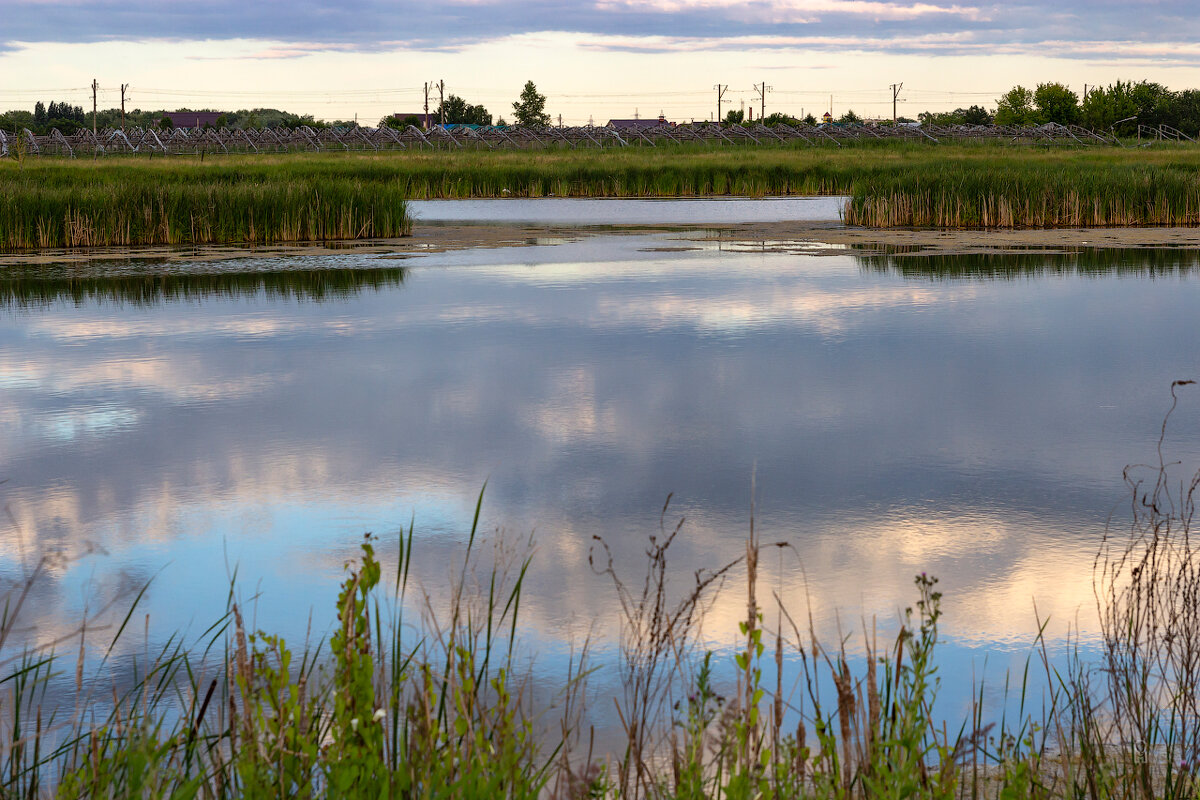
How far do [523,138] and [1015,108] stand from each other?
60.6 meters

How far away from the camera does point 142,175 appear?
3172 centimetres

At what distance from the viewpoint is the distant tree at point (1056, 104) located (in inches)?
3910

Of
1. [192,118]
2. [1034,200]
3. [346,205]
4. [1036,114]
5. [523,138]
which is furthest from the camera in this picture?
[192,118]

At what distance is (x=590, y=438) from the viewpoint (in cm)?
704

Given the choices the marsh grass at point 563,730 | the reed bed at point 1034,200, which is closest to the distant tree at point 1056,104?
the reed bed at point 1034,200

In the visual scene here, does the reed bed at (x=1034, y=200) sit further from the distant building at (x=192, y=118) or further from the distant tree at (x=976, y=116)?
the distant building at (x=192, y=118)

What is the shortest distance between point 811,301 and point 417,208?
70.6 feet

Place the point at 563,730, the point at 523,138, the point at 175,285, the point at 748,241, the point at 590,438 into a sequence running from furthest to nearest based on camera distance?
the point at 523,138 < the point at 748,241 < the point at 175,285 < the point at 590,438 < the point at 563,730

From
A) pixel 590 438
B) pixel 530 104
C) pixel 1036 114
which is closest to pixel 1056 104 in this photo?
pixel 1036 114

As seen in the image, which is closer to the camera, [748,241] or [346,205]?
[346,205]

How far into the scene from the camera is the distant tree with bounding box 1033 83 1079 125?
99.3 meters

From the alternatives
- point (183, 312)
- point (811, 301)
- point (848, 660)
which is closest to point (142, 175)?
point (183, 312)

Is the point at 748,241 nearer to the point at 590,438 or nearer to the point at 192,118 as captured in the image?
the point at 590,438

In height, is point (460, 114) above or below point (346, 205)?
above
